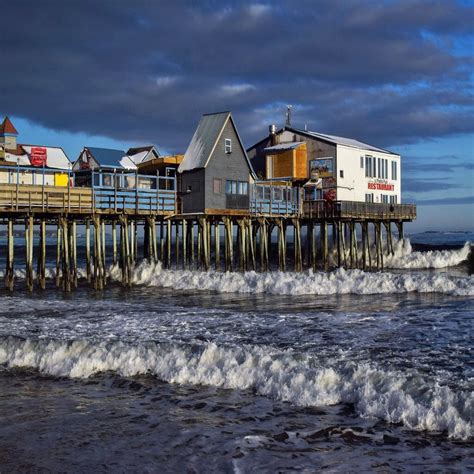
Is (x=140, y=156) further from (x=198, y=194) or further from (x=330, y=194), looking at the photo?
(x=330, y=194)

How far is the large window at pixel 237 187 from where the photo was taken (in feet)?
116

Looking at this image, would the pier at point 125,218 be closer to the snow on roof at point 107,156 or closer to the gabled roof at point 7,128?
the snow on roof at point 107,156

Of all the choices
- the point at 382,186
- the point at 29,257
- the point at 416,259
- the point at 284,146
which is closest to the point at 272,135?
the point at 284,146

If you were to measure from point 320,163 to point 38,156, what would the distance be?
1911 cm

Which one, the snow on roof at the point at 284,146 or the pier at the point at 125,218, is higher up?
the snow on roof at the point at 284,146

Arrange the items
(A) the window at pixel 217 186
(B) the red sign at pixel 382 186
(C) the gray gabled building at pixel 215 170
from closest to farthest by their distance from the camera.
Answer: (C) the gray gabled building at pixel 215 170
(A) the window at pixel 217 186
(B) the red sign at pixel 382 186

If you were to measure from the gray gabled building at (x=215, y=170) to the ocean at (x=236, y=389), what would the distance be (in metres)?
13.8

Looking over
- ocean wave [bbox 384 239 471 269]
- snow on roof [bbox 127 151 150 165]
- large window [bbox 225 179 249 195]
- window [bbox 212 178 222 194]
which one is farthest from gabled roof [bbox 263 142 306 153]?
ocean wave [bbox 384 239 471 269]

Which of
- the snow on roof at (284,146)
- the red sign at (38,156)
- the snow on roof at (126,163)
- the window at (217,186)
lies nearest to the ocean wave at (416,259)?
the snow on roof at (284,146)

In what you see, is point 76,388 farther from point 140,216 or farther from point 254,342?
point 140,216

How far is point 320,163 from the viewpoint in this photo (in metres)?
42.6

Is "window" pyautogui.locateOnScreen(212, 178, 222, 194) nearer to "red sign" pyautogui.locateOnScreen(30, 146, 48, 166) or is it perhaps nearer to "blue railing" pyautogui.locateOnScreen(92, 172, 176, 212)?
"blue railing" pyautogui.locateOnScreen(92, 172, 176, 212)

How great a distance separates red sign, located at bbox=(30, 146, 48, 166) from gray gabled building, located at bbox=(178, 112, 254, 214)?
7.40 meters

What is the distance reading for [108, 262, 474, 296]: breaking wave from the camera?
88.0 feet
